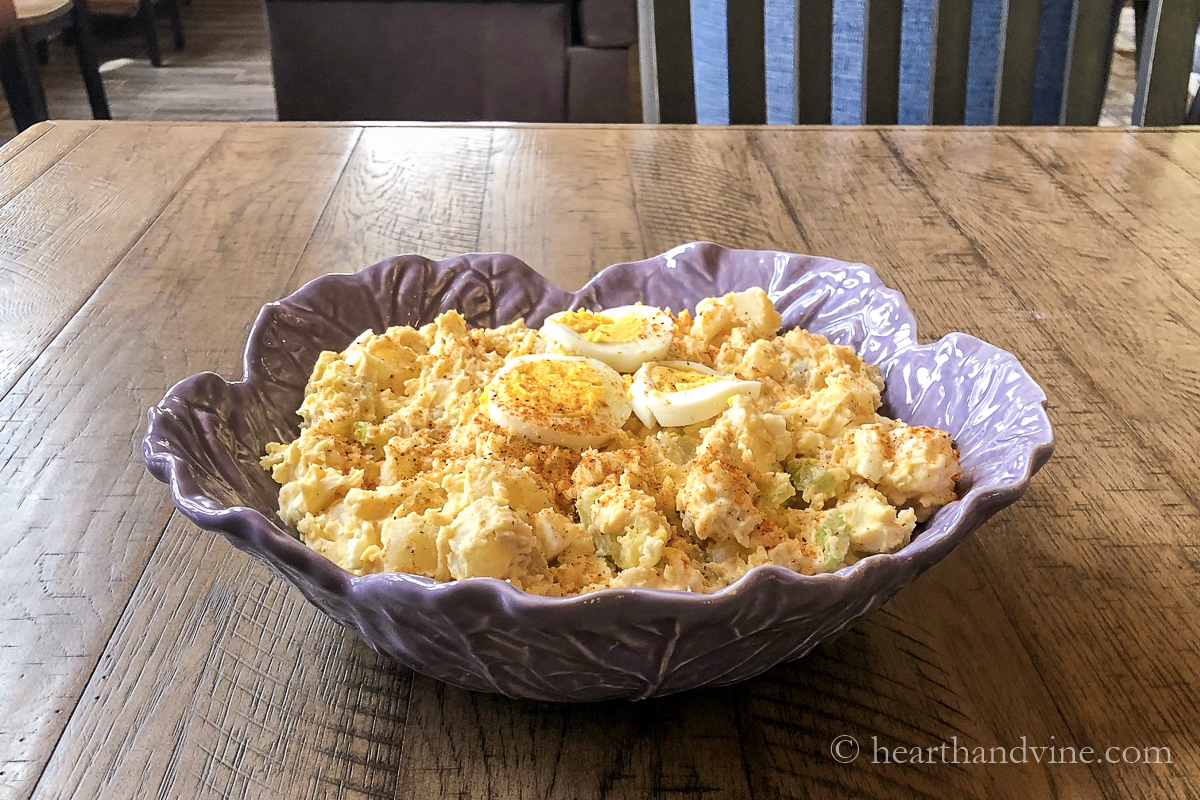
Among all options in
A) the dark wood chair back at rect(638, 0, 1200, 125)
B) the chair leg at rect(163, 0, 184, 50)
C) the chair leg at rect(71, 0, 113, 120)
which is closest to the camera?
the dark wood chair back at rect(638, 0, 1200, 125)

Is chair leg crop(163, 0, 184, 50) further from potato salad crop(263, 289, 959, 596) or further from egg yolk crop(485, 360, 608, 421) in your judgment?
egg yolk crop(485, 360, 608, 421)

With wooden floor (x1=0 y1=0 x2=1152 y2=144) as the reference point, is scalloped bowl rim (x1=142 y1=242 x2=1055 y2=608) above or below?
above

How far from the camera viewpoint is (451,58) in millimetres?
3566

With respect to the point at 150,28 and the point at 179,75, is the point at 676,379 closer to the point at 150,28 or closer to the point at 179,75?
the point at 179,75

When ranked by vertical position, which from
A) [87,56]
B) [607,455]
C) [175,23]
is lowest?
[175,23]

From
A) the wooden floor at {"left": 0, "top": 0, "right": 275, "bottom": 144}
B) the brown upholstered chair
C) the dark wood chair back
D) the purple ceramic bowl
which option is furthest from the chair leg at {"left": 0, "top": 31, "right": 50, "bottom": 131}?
the purple ceramic bowl

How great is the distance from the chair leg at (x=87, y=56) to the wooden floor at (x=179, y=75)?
16.9 inches

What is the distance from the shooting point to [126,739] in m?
0.72

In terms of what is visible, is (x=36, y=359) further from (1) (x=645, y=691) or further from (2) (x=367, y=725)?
(1) (x=645, y=691)

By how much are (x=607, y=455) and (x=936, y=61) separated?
1557 millimetres

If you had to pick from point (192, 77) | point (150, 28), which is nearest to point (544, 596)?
point (192, 77)

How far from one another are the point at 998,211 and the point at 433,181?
0.88 meters

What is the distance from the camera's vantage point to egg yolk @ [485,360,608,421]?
2.77 ft

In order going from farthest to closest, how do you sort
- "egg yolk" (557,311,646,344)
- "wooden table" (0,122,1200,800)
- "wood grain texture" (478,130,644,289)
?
"wood grain texture" (478,130,644,289), "egg yolk" (557,311,646,344), "wooden table" (0,122,1200,800)
